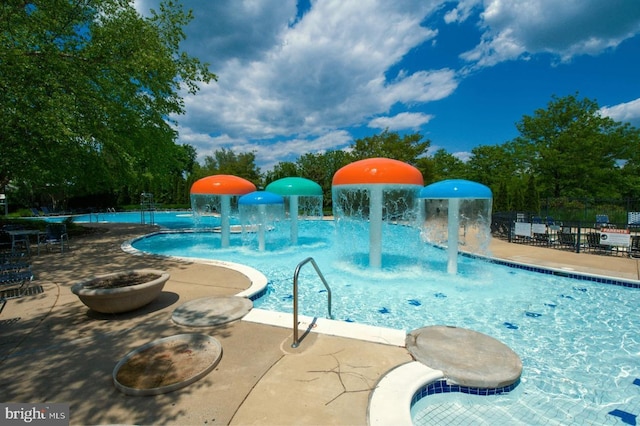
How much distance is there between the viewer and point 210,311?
5078 millimetres

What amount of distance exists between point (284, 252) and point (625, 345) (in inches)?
403

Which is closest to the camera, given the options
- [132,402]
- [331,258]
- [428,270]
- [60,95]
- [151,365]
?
[132,402]

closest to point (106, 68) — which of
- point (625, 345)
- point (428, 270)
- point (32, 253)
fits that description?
point (32, 253)

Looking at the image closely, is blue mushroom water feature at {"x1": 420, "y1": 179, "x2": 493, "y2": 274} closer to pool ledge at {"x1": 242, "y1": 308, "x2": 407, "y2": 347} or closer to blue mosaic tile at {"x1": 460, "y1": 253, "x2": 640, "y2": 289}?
blue mosaic tile at {"x1": 460, "y1": 253, "x2": 640, "y2": 289}

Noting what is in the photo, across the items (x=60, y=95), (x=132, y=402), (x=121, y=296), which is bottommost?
(x=132, y=402)

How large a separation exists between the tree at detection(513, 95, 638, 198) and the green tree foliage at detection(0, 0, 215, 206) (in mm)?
32688

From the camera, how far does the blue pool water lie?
11.6 feet

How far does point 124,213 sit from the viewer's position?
3584 centimetres

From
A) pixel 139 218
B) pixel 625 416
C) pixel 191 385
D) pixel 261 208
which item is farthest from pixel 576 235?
pixel 139 218

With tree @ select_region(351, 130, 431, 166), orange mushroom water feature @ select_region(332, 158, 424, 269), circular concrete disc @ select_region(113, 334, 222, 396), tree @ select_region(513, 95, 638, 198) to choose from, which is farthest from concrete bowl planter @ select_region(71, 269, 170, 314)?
tree @ select_region(513, 95, 638, 198)

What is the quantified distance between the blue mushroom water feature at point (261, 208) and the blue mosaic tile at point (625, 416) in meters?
10.2

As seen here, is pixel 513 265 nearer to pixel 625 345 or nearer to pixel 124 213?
pixel 625 345

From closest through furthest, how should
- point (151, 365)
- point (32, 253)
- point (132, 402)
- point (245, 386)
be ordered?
point (132, 402) → point (245, 386) → point (151, 365) → point (32, 253)

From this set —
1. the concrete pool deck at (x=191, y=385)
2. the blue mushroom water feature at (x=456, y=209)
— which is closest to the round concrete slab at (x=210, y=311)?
the concrete pool deck at (x=191, y=385)
